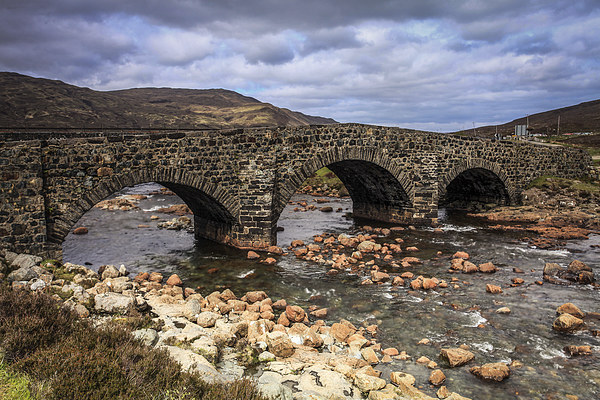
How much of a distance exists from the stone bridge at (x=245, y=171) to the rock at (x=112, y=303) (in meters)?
4.53

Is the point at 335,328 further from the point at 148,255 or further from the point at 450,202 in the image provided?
the point at 450,202

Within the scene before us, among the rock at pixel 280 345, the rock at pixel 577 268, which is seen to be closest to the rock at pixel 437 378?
the rock at pixel 280 345

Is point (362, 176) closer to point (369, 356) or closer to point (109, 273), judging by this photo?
point (109, 273)

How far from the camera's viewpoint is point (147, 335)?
23.6 ft

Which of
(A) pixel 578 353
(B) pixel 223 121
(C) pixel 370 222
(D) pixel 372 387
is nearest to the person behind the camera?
(D) pixel 372 387

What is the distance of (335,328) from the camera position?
9266 millimetres

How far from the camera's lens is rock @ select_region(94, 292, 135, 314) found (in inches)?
336

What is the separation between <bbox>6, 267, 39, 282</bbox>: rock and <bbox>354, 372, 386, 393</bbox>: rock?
8385 millimetres

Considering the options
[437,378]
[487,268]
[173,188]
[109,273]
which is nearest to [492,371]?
[437,378]

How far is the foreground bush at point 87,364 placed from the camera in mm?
4484

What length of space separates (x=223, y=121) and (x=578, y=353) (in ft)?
378

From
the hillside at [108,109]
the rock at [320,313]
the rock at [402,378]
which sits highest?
the hillside at [108,109]

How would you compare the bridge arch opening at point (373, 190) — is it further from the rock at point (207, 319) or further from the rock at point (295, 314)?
the rock at point (207, 319)

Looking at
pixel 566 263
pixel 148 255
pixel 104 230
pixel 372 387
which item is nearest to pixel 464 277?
pixel 566 263
